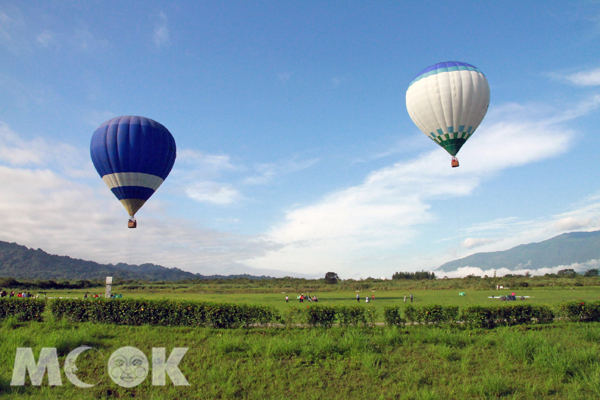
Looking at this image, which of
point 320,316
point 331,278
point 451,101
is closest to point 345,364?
point 320,316

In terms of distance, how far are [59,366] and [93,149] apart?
20796 mm

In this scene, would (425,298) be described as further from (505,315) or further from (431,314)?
(431,314)

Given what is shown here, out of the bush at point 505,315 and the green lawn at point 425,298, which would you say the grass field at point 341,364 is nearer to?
the bush at point 505,315

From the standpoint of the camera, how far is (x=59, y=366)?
1397 centimetres

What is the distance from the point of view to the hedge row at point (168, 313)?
63.2ft

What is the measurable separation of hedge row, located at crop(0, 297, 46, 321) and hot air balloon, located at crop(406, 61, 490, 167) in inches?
1117

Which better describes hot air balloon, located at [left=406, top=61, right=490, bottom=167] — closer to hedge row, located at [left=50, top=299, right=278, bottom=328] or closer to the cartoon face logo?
hedge row, located at [left=50, top=299, right=278, bottom=328]

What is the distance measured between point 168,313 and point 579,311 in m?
23.4

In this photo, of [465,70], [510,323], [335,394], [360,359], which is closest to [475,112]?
[465,70]

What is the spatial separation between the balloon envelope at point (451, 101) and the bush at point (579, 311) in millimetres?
12396

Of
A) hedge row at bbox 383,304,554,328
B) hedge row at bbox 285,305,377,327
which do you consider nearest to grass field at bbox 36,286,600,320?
hedge row at bbox 383,304,554,328

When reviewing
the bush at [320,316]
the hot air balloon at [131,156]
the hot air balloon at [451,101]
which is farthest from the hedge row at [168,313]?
the hot air balloon at [451,101]

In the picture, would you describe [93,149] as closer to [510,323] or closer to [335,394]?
[335,394]

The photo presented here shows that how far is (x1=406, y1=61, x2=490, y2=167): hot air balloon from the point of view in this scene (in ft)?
89.2
